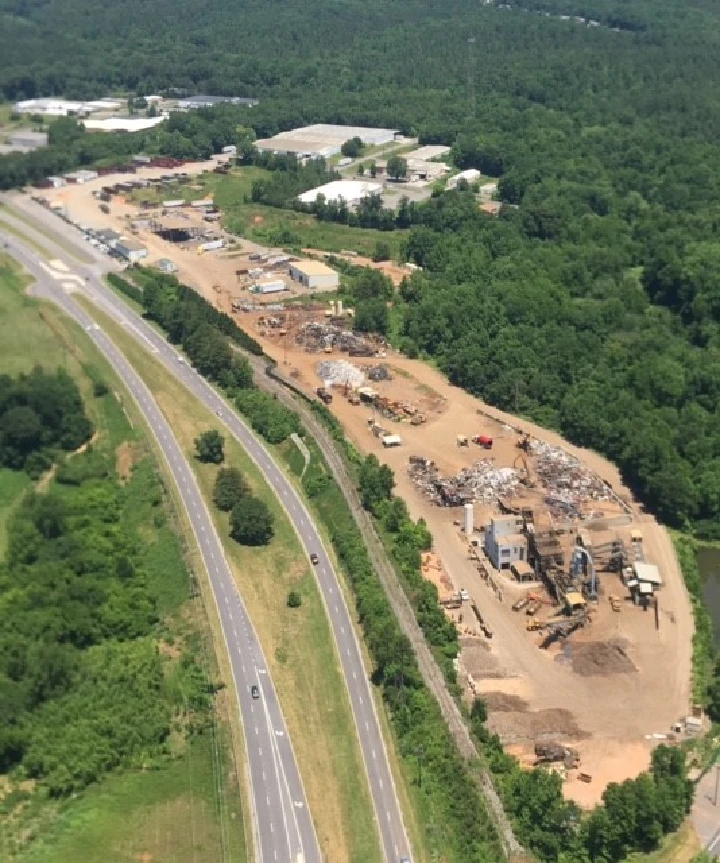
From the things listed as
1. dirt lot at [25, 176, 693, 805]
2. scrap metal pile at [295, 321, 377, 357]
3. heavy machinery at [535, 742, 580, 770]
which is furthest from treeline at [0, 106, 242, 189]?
heavy machinery at [535, 742, 580, 770]

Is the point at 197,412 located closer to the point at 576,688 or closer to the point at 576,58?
the point at 576,688

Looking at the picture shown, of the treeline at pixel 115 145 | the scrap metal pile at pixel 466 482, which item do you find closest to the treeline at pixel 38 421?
the scrap metal pile at pixel 466 482

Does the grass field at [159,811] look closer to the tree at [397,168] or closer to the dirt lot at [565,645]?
the dirt lot at [565,645]

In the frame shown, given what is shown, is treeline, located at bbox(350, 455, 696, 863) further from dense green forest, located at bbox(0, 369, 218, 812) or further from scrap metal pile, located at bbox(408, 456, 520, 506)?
scrap metal pile, located at bbox(408, 456, 520, 506)

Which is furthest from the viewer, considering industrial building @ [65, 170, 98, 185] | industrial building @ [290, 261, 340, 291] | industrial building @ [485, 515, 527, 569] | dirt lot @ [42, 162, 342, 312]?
industrial building @ [65, 170, 98, 185]

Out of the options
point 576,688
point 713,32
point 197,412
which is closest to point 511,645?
point 576,688

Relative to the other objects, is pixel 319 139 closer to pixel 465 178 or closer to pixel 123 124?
pixel 465 178
